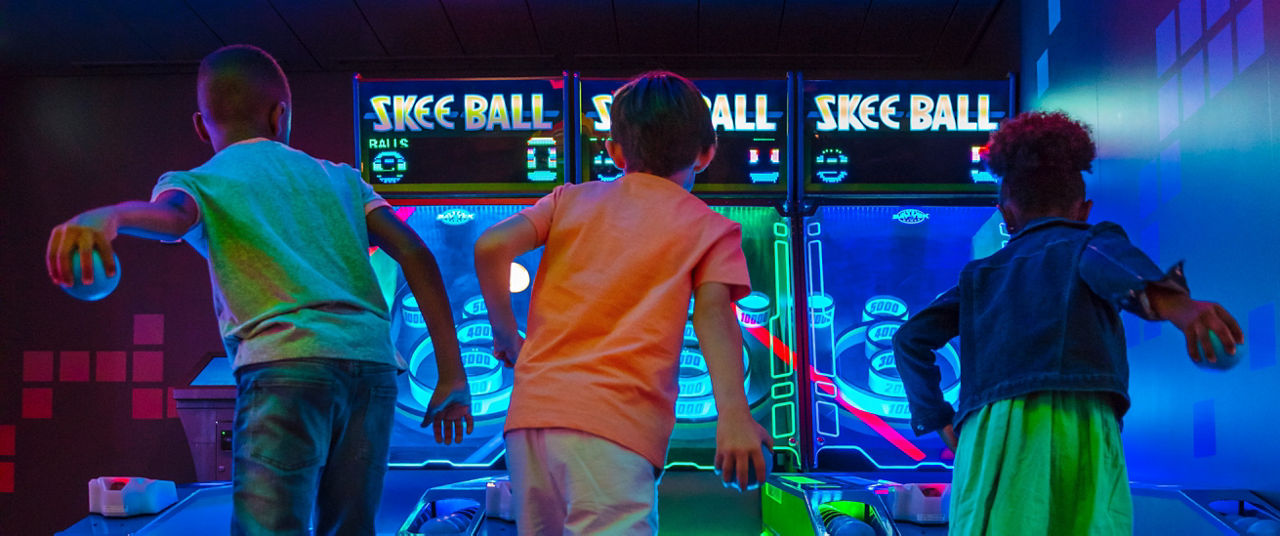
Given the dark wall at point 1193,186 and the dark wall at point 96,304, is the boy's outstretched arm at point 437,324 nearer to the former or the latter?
the dark wall at point 1193,186

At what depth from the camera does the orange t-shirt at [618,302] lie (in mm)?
1480

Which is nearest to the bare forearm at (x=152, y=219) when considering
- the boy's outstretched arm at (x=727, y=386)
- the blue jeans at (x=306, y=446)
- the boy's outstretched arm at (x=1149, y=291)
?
the blue jeans at (x=306, y=446)

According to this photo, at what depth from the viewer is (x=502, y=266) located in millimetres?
1618

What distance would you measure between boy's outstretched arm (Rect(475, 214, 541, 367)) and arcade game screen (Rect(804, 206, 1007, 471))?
2.18 metres

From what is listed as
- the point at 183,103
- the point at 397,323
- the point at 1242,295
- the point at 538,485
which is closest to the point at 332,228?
the point at 538,485

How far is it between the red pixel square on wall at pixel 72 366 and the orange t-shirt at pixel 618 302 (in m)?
4.85

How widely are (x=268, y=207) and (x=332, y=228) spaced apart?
0.37ft

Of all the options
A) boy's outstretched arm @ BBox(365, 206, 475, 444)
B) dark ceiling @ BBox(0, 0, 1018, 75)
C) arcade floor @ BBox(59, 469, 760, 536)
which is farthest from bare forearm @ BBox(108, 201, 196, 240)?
dark ceiling @ BBox(0, 0, 1018, 75)

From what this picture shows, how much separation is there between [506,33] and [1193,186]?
3.31 m

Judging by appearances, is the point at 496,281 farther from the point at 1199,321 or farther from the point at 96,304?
the point at 96,304

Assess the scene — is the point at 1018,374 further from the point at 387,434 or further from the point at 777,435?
the point at 777,435

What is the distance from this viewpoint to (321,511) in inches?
67.8

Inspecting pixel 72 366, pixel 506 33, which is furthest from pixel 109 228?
pixel 72 366

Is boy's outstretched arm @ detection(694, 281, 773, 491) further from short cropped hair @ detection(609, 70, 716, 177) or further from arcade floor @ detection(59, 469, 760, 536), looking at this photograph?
arcade floor @ detection(59, 469, 760, 536)
